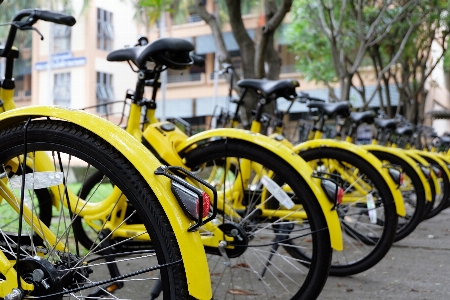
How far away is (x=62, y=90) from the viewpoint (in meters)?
31.2

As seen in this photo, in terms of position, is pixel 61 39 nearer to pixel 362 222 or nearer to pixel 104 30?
pixel 104 30

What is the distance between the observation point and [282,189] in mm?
3176

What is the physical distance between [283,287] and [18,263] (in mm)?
2054

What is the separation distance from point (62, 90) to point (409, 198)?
91.1ft

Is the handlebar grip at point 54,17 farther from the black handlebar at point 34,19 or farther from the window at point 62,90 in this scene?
the window at point 62,90

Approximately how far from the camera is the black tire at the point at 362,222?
3.91m

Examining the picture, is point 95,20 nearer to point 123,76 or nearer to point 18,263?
point 123,76

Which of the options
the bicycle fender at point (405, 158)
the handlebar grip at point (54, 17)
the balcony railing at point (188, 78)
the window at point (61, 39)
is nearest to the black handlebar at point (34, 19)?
the handlebar grip at point (54, 17)

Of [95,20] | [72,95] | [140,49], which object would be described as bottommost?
[72,95]

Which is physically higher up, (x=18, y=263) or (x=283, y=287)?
(x=18, y=263)

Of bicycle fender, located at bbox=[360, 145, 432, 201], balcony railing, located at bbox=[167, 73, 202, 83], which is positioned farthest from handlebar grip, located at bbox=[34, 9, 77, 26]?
balcony railing, located at bbox=[167, 73, 202, 83]

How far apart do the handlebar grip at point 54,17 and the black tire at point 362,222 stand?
2.05 m

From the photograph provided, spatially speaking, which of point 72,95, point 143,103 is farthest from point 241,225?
point 72,95

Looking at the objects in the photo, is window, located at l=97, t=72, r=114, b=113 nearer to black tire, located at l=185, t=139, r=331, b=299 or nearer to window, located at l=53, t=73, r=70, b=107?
window, located at l=53, t=73, r=70, b=107
